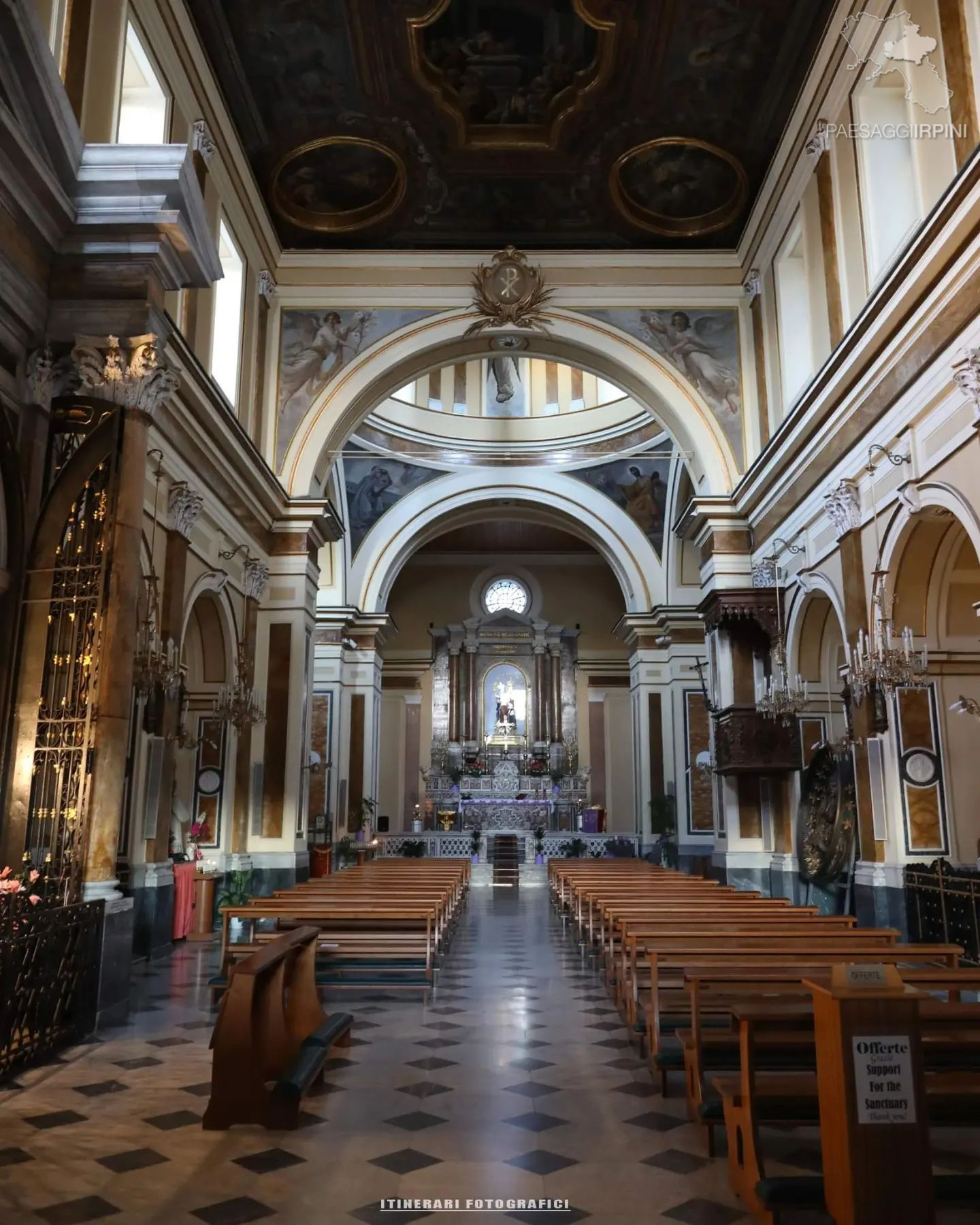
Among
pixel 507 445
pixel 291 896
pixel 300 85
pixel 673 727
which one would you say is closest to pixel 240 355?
pixel 300 85

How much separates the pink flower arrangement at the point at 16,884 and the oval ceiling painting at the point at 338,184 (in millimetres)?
9142

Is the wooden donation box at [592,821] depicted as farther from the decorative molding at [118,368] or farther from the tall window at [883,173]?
the decorative molding at [118,368]

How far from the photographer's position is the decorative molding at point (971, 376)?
21.8 feet

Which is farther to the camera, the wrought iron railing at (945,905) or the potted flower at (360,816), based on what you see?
the potted flower at (360,816)

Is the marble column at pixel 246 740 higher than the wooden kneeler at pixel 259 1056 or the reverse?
higher

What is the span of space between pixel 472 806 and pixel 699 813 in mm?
7279

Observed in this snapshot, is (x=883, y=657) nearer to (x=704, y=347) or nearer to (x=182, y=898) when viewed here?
(x=704, y=347)

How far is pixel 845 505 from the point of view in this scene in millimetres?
9375

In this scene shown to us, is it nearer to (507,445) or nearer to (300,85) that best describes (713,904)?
(300,85)

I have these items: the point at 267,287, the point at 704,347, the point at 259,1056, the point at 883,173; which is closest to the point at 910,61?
the point at 883,173

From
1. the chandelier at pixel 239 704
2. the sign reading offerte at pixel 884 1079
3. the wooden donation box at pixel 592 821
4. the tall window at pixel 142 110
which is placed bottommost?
the sign reading offerte at pixel 884 1079

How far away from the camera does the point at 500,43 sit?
10.5 m

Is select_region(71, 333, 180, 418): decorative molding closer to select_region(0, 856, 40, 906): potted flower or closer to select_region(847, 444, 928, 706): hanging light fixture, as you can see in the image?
select_region(0, 856, 40, 906): potted flower

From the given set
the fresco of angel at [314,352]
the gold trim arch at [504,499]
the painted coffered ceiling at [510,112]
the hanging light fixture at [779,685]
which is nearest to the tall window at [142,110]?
the painted coffered ceiling at [510,112]
